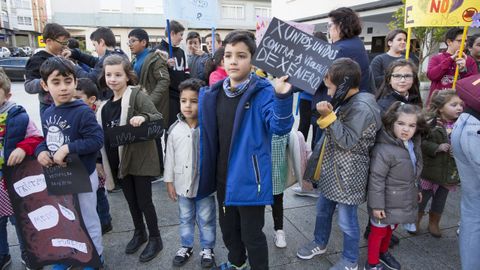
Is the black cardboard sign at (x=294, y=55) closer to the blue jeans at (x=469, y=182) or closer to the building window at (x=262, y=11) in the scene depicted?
Answer: the blue jeans at (x=469, y=182)

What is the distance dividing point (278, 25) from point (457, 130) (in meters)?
1.42

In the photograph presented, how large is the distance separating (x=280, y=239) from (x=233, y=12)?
3585 centimetres

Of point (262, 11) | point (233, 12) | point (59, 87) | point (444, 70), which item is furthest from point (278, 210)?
point (262, 11)

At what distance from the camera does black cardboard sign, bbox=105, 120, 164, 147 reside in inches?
97.5

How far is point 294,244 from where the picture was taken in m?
3.09

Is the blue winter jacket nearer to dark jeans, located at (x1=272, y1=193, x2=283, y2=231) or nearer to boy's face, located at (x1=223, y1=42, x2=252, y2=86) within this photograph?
boy's face, located at (x1=223, y1=42, x2=252, y2=86)

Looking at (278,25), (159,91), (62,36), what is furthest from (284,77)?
(62,36)

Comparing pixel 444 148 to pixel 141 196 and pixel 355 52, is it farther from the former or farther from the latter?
pixel 141 196

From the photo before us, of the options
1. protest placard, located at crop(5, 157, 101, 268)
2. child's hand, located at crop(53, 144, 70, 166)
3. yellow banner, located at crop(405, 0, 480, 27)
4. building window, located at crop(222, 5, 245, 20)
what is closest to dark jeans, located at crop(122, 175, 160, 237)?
protest placard, located at crop(5, 157, 101, 268)

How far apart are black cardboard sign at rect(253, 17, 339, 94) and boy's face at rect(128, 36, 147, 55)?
2864 millimetres

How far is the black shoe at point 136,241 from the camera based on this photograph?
2.93 metres

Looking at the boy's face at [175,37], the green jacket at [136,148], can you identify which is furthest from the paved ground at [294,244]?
the boy's face at [175,37]

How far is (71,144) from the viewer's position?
88.6 inches

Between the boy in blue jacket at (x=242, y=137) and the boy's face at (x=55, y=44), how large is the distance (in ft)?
7.84
